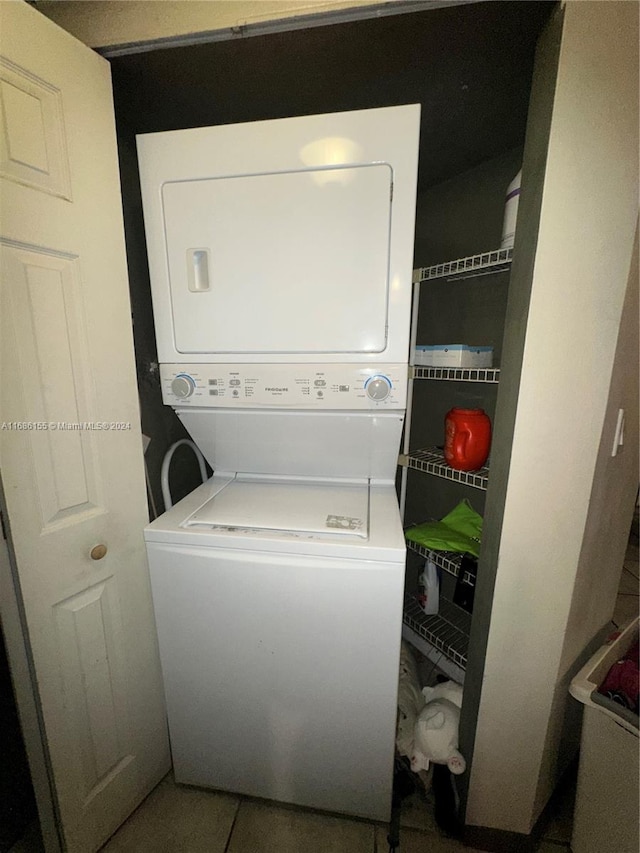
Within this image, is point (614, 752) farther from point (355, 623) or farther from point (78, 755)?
point (78, 755)

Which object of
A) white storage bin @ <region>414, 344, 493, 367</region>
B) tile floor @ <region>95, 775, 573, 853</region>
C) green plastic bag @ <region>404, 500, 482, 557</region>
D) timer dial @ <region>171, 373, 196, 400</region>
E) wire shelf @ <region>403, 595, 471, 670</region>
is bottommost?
tile floor @ <region>95, 775, 573, 853</region>

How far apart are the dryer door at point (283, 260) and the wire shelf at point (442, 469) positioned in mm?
580

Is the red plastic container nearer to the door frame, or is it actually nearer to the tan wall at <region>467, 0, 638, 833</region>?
the tan wall at <region>467, 0, 638, 833</region>

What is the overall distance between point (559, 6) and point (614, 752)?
2016 millimetres

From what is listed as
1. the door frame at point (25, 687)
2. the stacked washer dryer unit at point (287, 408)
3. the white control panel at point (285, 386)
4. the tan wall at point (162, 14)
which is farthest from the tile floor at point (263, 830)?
the tan wall at point (162, 14)

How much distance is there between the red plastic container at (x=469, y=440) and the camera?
4.46ft

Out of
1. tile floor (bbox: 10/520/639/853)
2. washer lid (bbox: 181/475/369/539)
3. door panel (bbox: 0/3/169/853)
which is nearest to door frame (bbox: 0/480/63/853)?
door panel (bbox: 0/3/169/853)

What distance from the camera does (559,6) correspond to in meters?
0.84

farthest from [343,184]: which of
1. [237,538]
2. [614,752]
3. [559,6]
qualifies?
[614,752]

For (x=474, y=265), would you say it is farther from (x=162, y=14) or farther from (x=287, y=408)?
(x=162, y=14)

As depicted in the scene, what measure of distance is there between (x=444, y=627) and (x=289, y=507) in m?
1.02

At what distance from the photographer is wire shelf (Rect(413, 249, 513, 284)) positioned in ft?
3.77

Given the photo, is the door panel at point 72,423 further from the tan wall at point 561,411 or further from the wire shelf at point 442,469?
the tan wall at point 561,411

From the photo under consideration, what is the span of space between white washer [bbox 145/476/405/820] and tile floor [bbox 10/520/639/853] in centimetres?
9
